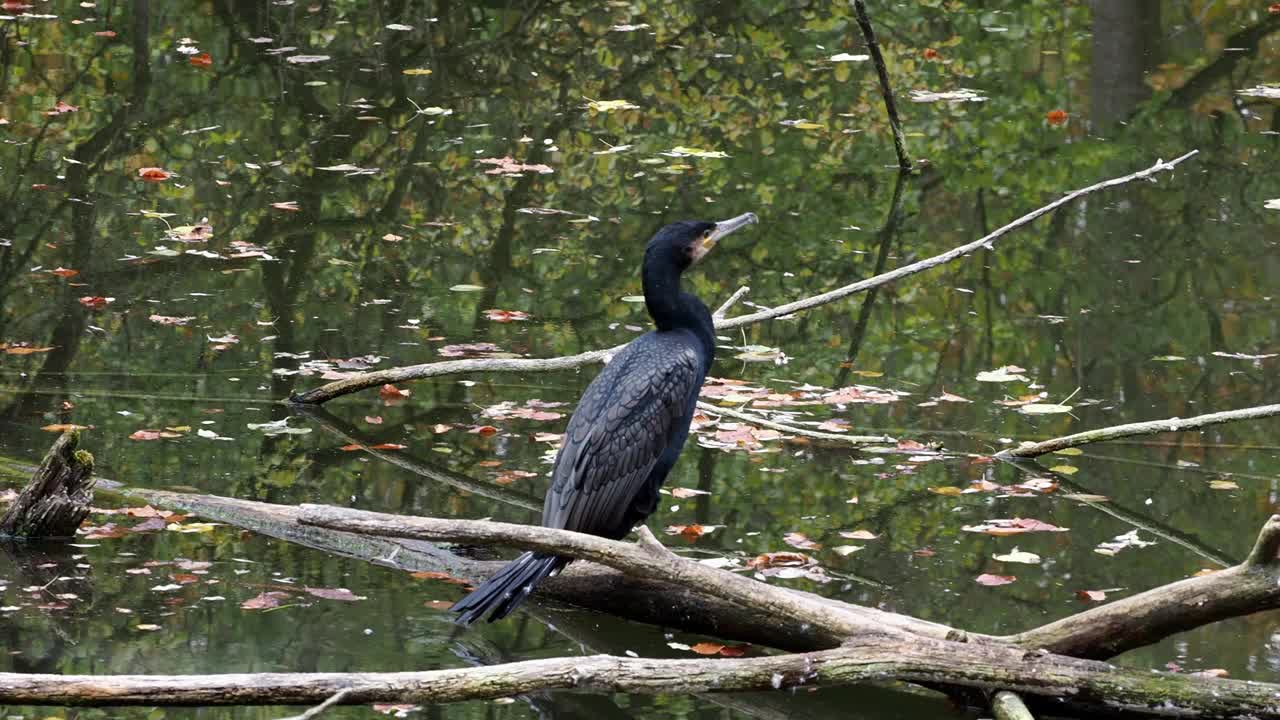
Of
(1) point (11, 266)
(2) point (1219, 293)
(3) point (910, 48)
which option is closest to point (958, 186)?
(2) point (1219, 293)

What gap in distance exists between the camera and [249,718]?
13.5ft

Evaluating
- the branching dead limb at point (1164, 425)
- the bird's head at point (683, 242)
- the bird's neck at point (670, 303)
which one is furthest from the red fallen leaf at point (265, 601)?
the branching dead limb at point (1164, 425)

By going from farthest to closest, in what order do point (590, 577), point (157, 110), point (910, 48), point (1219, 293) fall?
1. point (910, 48)
2. point (157, 110)
3. point (1219, 293)
4. point (590, 577)

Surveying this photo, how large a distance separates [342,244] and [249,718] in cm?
500

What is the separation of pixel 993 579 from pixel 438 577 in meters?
1.81

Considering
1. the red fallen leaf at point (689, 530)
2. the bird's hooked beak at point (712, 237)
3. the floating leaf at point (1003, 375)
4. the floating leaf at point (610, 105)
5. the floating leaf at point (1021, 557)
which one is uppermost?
the bird's hooked beak at point (712, 237)

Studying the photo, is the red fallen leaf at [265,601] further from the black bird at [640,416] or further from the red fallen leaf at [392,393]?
the red fallen leaf at [392,393]

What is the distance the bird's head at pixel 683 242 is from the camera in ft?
16.3

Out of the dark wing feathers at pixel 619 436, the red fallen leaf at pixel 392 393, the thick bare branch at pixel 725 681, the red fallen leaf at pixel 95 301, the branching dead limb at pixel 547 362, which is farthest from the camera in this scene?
the red fallen leaf at pixel 95 301

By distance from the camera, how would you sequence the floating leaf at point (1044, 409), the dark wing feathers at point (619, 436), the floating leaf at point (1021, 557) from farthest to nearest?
the floating leaf at point (1044, 409)
the floating leaf at point (1021, 557)
the dark wing feathers at point (619, 436)

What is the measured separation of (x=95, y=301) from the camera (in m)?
7.79

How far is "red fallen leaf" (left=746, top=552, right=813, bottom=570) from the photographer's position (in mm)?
5137

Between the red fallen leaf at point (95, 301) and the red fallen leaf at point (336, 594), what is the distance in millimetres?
3422

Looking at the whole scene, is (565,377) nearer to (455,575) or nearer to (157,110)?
(455,575)
